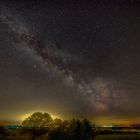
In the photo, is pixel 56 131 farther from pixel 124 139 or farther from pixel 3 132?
pixel 3 132

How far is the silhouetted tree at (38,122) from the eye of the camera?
9031cm

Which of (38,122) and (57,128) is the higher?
(38,122)

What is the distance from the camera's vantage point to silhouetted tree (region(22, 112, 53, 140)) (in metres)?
90.3

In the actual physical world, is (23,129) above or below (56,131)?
above

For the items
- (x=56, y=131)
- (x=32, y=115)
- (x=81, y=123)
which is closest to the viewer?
(x=56, y=131)

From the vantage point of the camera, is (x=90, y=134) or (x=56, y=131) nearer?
(x=56, y=131)

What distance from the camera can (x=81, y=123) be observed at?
227ft

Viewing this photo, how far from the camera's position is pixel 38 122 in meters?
92.4

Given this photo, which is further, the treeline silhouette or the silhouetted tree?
the silhouetted tree

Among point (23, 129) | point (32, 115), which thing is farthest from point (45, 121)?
point (23, 129)

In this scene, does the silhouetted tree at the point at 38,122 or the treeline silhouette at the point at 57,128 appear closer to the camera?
the treeline silhouette at the point at 57,128

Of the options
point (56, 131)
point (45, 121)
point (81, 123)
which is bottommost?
point (56, 131)

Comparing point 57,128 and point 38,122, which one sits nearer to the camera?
point 57,128

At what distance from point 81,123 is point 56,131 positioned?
1296cm
